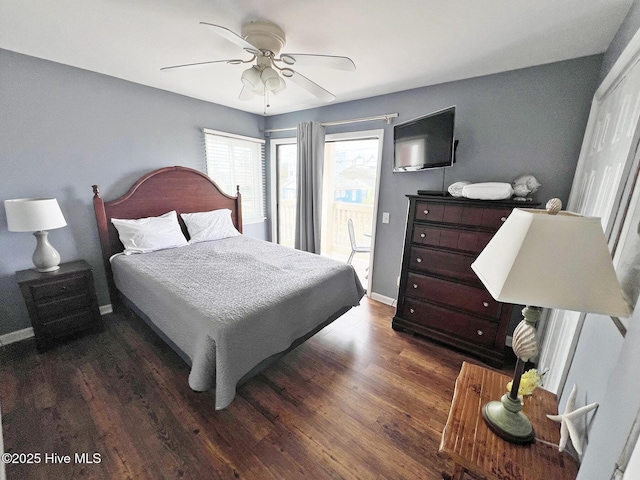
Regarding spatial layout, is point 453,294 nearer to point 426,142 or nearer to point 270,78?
point 426,142

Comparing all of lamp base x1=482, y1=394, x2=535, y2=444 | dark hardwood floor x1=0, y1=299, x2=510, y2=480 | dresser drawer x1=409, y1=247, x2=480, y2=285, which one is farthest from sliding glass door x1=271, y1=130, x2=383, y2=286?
lamp base x1=482, y1=394, x2=535, y2=444

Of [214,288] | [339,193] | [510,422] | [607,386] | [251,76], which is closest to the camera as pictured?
[607,386]

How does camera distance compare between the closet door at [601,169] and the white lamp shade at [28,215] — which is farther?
the white lamp shade at [28,215]

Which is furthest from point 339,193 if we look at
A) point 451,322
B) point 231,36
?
point 231,36

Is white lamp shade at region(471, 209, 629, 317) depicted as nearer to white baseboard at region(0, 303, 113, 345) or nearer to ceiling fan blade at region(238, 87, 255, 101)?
ceiling fan blade at region(238, 87, 255, 101)

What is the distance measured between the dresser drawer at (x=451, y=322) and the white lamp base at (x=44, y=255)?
317 cm

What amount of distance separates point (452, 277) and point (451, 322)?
0.41m

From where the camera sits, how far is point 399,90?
8.52 feet

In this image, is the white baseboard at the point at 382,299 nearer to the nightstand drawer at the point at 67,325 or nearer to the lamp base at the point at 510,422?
the lamp base at the point at 510,422

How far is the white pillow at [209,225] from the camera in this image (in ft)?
9.99

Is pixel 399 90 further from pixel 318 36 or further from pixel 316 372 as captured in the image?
pixel 316 372

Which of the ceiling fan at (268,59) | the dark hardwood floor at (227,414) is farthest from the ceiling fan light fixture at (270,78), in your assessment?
the dark hardwood floor at (227,414)

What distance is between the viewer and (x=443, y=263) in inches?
86.0

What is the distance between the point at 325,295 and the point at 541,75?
2424 mm
